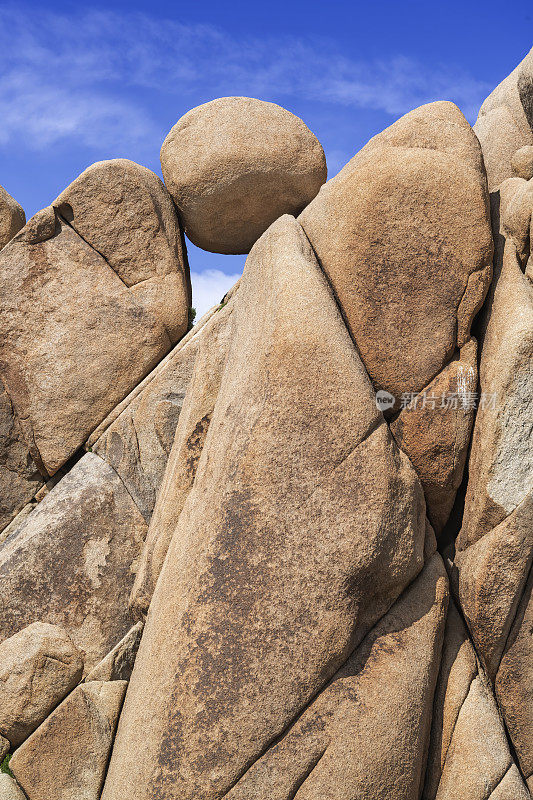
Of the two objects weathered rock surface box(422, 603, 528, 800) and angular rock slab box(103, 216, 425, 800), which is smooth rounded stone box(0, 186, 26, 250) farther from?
weathered rock surface box(422, 603, 528, 800)

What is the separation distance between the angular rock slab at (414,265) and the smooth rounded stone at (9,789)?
4.86 m

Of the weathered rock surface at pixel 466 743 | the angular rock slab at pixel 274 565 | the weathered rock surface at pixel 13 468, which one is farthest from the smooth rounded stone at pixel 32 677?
the weathered rock surface at pixel 466 743

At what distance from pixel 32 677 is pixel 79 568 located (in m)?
1.20

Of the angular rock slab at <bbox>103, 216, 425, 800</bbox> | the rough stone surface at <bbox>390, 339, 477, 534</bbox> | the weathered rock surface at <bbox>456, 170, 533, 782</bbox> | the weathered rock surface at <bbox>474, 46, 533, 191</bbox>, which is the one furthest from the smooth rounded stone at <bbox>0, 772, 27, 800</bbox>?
the weathered rock surface at <bbox>474, 46, 533, 191</bbox>

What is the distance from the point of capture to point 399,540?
575 cm

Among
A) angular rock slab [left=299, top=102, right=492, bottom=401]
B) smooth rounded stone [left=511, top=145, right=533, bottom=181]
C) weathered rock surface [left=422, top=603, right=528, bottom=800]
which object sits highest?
smooth rounded stone [left=511, top=145, right=533, bottom=181]

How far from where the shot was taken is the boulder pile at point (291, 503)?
18.0 ft

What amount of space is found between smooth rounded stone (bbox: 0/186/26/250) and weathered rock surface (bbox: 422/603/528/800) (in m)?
7.28

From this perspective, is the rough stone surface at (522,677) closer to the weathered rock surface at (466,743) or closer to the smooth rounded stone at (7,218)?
the weathered rock surface at (466,743)

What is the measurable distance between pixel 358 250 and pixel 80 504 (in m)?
3.99

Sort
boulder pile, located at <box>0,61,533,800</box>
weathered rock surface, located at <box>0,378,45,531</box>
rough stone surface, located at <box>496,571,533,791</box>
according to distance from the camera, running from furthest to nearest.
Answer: weathered rock surface, located at <box>0,378,45,531</box>, rough stone surface, located at <box>496,571,533,791</box>, boulder pile, located at <box>0,61,533,800</box>

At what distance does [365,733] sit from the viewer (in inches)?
216

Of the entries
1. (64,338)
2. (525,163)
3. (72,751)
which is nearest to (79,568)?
(72,751)

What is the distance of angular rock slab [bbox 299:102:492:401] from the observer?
645cm
